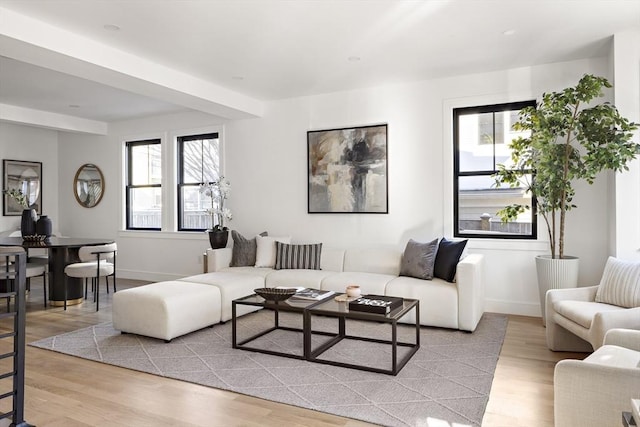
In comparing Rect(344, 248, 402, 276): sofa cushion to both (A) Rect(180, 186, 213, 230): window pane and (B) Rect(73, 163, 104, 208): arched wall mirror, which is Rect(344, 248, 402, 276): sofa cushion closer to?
(A) Rect(180, 186, 213, 230): window pane

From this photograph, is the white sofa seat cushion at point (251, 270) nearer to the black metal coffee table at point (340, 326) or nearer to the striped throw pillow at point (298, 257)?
the striped throw pillow at point (298, 257)

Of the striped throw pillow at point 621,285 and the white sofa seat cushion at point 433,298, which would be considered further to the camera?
the white sofa seat cushion at point 433,298

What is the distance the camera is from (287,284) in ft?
16.2

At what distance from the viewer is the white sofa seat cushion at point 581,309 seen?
306 centimetres

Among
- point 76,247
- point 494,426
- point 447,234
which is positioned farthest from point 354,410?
point 76,247

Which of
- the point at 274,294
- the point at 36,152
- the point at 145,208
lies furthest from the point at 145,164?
the point at 274,294

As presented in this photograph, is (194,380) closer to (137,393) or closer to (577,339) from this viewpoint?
(137,393)

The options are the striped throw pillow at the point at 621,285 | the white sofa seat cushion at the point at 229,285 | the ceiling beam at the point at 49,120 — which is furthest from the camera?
the ceiling beam at the point at 49,120

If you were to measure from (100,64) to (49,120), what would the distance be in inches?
148

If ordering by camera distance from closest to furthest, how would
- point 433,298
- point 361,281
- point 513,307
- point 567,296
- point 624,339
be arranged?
1. point 624,339
2. point 567,296
3. point 433,298
4. point 361,281
5. point 513,307

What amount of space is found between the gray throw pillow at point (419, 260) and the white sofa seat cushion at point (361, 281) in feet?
0.63

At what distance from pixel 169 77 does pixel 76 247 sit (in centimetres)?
239

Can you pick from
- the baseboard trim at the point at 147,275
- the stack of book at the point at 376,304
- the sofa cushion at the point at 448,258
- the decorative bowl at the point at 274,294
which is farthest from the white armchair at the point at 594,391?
the baseboard trim at the point at 147,275

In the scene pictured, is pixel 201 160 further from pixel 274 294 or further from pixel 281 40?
pixel 274 294
